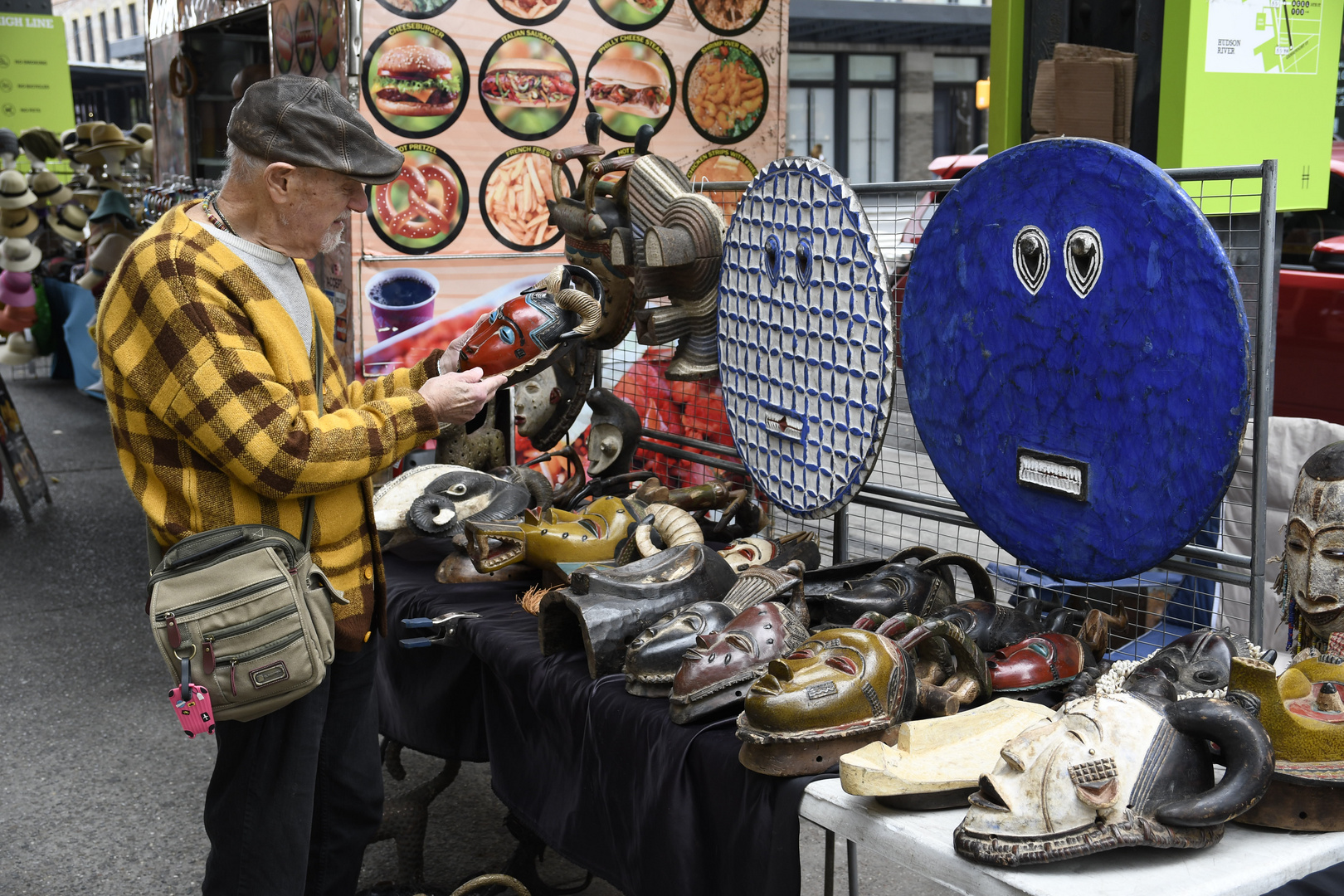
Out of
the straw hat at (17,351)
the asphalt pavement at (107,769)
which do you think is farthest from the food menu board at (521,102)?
the straw hat at (17,351)

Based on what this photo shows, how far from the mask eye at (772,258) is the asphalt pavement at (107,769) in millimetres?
1025

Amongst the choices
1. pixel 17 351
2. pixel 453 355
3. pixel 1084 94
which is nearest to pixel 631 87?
pixel 1084 94

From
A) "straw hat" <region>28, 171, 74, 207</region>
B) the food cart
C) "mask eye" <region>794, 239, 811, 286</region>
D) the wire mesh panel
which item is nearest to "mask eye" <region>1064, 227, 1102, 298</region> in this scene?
Result: the wire mesh panel

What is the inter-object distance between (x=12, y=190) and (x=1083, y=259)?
24.9 ft

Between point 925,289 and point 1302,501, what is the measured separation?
0.69 meters

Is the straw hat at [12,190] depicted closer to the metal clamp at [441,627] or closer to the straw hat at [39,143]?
the straw hat at [39,143]

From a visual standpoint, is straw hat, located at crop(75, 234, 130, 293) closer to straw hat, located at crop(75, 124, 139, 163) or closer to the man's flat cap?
straw hat, located at crop(75, 124, 139, 163)

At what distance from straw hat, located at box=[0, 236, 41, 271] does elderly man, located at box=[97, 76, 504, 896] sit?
6.86 meters

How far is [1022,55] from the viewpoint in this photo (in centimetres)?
308

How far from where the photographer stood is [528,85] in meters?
4.50

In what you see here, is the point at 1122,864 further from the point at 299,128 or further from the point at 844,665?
the point at 299,128

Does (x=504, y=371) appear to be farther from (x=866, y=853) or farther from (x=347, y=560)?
(x=866, y=853)

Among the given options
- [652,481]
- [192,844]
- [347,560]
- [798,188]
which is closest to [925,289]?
[798,188]

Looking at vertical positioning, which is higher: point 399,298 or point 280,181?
point 280,181
